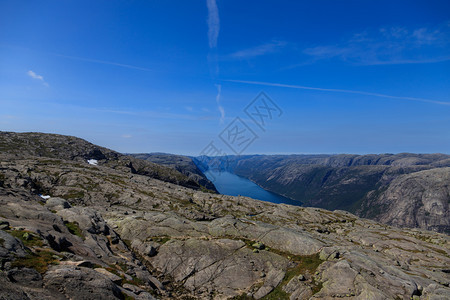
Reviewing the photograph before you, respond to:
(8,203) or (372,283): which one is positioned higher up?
(372,283)

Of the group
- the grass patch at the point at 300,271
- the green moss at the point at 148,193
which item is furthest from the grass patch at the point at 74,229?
the green moss at the point at 148,193

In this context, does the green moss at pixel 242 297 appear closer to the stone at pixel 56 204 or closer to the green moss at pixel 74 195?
the stone at pixel 56 204

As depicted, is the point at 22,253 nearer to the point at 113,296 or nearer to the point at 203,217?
the point at 113,296

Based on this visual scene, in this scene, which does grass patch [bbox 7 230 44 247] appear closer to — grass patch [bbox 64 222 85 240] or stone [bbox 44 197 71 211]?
grass patch [bbox 64 222 85 240]

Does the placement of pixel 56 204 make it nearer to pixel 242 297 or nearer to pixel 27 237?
pixel 27 237

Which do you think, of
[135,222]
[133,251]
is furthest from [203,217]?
[133,251]

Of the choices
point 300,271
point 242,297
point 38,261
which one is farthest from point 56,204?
point 300,271

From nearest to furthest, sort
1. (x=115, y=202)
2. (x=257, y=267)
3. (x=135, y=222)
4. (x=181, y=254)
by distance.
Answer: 1. (x=257, y=267)
2. (x=181, y=254)
3. (x=135, y=222)
4. (x=115, y=202)
